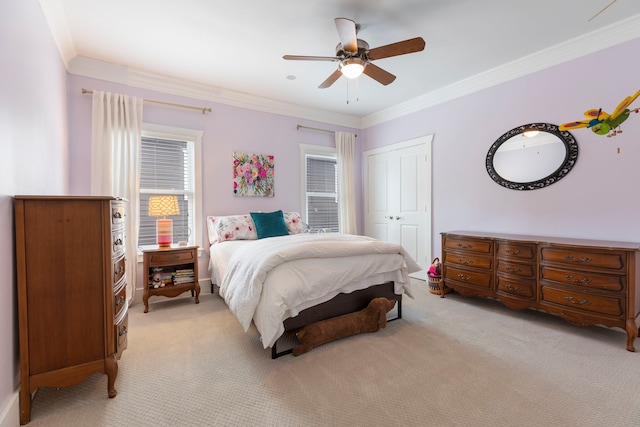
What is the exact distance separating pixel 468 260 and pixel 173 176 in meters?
3.80

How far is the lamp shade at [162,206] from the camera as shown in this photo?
127 inches

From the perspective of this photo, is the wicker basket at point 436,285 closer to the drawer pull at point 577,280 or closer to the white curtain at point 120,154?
the drawer pull at point 577,280

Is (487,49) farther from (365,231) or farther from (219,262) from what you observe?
(219,262)

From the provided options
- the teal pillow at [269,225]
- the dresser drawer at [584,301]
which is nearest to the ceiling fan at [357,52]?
the teal pillow at [269,225]

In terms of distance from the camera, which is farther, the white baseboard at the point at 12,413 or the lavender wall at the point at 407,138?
the lavender wall at the point at 407,138

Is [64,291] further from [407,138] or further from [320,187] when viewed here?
[407,138]

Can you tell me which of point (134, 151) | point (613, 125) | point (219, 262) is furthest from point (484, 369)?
point (134, 151)

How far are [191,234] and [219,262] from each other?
0.91 meters

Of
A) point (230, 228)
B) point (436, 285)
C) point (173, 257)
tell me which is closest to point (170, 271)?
point (173, 257)

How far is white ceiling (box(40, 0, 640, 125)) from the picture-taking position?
2381 millimetres

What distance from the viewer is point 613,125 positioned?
2035 millimetres

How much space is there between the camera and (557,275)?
2625mm

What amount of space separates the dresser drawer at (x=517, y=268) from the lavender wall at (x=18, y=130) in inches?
150

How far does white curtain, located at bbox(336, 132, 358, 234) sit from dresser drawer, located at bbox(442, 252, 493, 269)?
1831 millimetres
